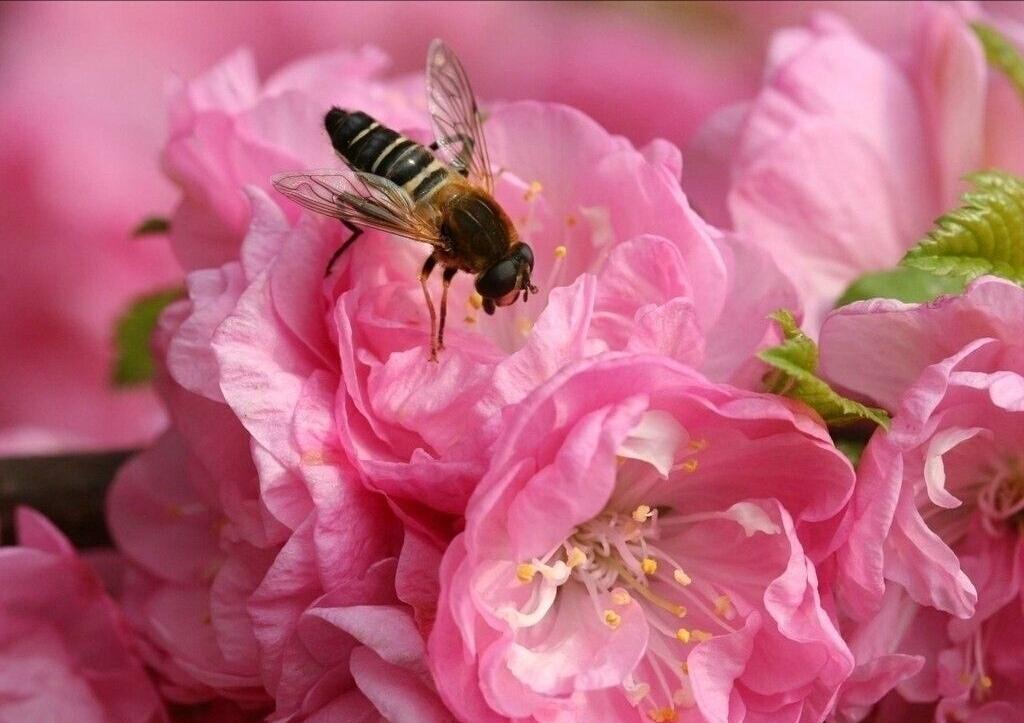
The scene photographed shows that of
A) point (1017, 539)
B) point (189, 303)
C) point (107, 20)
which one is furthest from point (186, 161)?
point (107, 20)

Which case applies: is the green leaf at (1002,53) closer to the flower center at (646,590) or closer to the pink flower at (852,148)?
the pink flower at (852,148)

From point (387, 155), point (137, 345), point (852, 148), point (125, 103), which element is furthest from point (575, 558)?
point (125, 103)

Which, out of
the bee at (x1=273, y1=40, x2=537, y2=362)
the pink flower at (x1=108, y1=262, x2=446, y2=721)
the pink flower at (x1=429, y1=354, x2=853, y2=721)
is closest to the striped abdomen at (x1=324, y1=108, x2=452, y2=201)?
the bee at (x1=273, y1=40, x2=537, y2=362)

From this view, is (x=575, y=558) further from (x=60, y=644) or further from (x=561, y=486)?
(x=60, y=644)

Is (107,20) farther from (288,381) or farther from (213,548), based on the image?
(288,381)

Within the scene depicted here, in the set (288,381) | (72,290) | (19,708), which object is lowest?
(72,290)

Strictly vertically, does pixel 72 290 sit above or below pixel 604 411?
below
